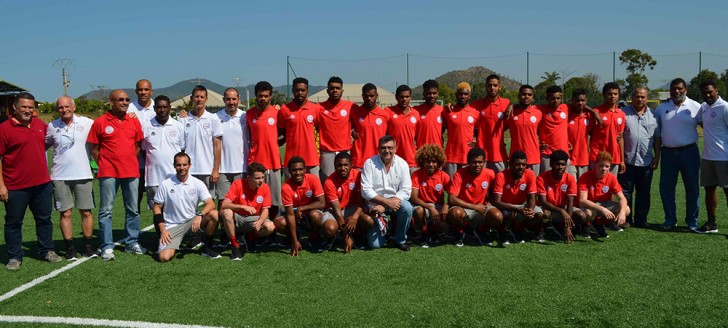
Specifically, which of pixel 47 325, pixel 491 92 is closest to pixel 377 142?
pixel 491 92

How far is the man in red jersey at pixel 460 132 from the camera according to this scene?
23.7ft

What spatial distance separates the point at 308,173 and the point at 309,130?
0.55 meters

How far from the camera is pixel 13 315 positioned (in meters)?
4.59

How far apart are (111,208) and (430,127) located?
4.02 m

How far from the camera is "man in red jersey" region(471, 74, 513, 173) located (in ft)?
23.8

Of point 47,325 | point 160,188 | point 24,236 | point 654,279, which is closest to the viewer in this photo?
point 47,325

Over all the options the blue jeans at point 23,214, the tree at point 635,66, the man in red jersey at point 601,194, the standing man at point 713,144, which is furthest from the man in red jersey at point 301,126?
the tree at point 635,66

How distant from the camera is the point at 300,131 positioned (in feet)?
23.0

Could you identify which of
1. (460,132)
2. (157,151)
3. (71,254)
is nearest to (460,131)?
(460,132)

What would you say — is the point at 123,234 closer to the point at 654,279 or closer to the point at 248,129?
the point at 248,129

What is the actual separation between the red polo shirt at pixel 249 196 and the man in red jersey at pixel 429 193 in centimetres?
178

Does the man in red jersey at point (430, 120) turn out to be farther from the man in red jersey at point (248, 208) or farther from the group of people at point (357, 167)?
the man in red jersey at point (248, 208)

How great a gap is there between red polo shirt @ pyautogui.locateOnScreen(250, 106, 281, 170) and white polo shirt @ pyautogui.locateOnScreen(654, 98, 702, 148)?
5.22 meters

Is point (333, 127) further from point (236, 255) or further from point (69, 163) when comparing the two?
point (69, 163)
